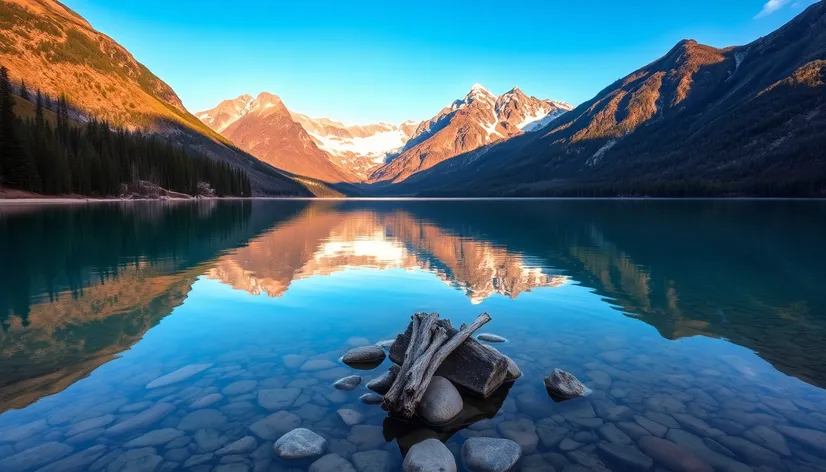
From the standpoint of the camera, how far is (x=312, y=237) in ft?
197

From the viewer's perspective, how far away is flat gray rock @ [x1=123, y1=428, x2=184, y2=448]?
32.0 ft

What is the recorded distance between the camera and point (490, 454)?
31.2ft

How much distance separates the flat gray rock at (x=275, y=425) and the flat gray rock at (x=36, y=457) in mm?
3877

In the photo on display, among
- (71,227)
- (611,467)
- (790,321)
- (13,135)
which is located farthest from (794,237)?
(13,135)

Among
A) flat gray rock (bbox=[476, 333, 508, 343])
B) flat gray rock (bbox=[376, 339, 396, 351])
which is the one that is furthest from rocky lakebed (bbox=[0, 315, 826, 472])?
flat gray rock (bbox=[476, 333, 508, 343])

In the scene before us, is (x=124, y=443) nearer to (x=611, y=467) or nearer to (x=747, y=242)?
(x=611, y=467)

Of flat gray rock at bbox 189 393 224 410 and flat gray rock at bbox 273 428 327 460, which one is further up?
flat gray rock at bbox 273 428 327 460

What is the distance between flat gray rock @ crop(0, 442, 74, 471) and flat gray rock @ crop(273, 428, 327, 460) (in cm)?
451

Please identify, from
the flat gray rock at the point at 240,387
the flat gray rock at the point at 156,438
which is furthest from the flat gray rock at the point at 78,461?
the flat gray rock at the point at 240,387

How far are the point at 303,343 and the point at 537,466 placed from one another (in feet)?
34.6

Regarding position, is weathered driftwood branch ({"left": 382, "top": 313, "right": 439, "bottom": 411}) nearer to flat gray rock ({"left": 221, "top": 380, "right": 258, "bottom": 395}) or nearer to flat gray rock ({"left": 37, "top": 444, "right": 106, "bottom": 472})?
flat gray rock ({"left": 221, "top": 380, "right": 258, "bottom": 395})

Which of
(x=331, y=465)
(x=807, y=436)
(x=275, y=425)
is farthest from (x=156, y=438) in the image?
(x=807, y=436)

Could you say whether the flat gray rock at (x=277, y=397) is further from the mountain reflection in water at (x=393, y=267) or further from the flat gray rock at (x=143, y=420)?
the mountain reflection in water at (x=393, y=267)

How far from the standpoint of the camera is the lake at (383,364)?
981 cm
